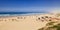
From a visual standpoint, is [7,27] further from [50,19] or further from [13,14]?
[50,19]

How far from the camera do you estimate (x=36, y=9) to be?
1908mm

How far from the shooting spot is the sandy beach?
5.76ft

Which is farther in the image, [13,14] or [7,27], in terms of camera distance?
[13,14]

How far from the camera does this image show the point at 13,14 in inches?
74.6

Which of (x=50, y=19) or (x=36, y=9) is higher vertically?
(x=36, y=9)

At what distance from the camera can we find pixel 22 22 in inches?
71.2

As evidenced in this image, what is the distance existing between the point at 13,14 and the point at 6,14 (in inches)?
4.5

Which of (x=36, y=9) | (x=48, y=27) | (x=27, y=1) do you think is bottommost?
(x=48, y=27)

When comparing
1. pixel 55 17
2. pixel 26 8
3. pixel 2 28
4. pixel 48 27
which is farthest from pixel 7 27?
pixel 55 17

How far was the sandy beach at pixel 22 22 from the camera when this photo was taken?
69.2 inches

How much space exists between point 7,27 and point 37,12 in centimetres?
53

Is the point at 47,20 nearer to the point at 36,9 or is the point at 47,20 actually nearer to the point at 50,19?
the point at 50,19

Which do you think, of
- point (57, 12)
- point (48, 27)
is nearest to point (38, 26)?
point (48, 27)

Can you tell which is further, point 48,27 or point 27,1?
point 27,1
